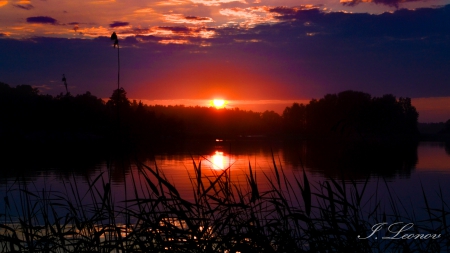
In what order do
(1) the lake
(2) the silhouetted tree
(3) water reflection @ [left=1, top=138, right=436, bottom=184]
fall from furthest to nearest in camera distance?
(3) water reflection @ [left=1, top=138, right=436, bottom=184], (1) the lake, (2) the silhouetted tree

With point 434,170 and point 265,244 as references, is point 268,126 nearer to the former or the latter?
point 434,170

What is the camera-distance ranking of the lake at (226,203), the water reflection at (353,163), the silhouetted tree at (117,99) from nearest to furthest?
the silhouetted tree at (117,99) → the lake at (226,203) → the water reflection at (353,163)

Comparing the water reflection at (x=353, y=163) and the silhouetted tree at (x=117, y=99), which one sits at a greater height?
the silhouetted tree at (x=117, y=99)

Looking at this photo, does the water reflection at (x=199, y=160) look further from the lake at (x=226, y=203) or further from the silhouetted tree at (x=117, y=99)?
the silhouetted tree at (x=117, y=99)

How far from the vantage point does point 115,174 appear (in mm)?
24141

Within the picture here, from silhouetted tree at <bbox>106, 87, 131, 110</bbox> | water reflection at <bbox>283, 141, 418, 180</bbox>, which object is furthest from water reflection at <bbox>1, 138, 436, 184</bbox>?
silhouetted tree at <bbox>106, 87, 131, 110</bbox>

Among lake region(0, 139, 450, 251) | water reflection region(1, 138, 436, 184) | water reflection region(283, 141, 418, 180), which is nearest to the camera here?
lake region(0, 139, 450, 251)

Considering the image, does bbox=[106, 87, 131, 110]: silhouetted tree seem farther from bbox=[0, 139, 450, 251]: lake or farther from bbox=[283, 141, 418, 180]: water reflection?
bbox=[283, 141, 418, 180]: water reflection

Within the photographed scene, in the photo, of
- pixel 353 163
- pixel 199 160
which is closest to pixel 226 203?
pixel 199 160

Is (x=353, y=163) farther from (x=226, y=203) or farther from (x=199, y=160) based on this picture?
(x=226, y=203)

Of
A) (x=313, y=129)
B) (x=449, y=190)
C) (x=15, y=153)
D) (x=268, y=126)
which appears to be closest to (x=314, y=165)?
(x=449, y=190)

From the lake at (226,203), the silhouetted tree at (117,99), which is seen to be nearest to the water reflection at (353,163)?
the lake at (226,203)

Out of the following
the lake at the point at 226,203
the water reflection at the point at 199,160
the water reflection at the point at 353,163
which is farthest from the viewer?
the water reflection at the point at 353,163

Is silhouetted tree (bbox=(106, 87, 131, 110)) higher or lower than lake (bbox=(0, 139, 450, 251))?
higher
